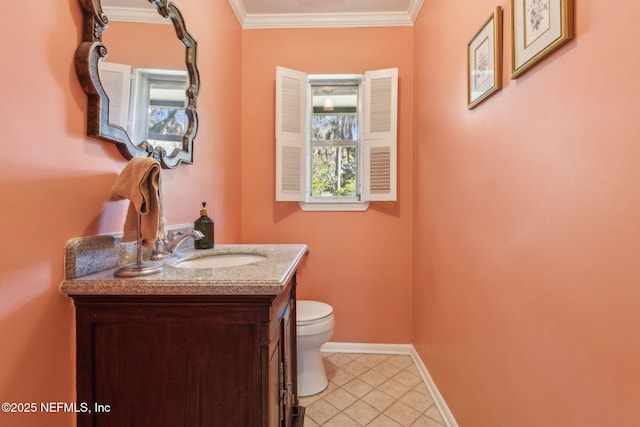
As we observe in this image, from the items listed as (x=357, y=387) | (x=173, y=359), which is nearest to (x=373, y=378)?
(x=357, y=387)

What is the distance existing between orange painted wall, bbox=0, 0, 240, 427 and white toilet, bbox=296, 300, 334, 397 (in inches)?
44.7

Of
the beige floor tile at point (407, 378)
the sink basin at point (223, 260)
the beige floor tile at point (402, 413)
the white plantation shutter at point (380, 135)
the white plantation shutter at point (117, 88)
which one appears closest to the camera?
the white plantation shutter at point (117, 88)

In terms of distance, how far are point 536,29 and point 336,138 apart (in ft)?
5.53

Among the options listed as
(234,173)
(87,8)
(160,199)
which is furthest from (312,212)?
(87,8)

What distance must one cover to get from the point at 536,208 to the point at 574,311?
11.5 inches

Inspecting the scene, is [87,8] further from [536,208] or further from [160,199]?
[536,208]

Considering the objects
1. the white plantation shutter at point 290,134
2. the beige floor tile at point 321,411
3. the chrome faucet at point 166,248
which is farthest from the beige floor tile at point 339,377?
the chrome faucet at point 166,248

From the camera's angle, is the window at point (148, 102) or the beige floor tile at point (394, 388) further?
the beige floor tile at point (394, 388)

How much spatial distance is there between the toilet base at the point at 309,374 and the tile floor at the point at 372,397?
0.04 metres

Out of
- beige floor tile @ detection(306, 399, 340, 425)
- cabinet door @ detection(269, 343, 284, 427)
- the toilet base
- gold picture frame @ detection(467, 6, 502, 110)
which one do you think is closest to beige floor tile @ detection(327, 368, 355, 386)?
the toilet base

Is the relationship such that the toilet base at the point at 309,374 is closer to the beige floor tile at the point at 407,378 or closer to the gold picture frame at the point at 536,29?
the beige floor tile at the point at 407,378

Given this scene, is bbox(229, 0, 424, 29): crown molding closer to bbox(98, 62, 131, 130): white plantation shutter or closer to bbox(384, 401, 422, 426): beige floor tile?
bbox(98, 62, 131, 130): white plantation shutter

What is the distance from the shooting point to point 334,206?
2.37m

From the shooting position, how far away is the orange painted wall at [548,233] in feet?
2.04
